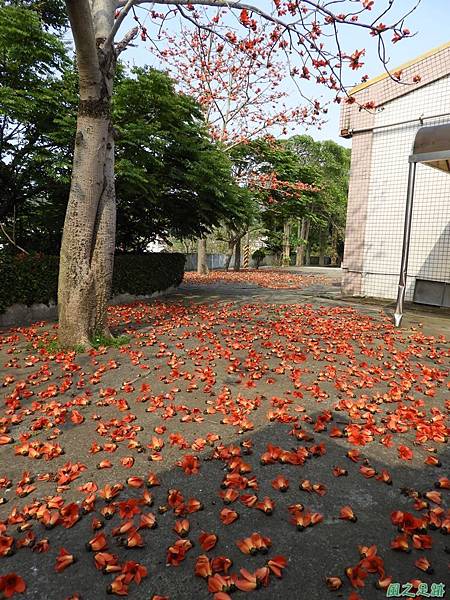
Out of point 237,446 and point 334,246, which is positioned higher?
point 334,246

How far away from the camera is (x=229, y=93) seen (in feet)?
55.9

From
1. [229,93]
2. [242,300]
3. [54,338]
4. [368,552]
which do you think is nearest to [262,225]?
[229,93]

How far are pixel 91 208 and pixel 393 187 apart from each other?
306 inches

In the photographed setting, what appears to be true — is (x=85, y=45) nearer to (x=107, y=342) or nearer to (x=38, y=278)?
(x=107, y=342)

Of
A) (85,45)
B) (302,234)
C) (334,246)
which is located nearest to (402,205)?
(85,45)

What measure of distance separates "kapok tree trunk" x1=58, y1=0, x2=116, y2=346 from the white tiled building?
630 cm

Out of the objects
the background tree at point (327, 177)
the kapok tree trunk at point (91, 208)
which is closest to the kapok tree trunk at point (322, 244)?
the background tree at point (327, 177)

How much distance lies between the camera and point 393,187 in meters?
9.57

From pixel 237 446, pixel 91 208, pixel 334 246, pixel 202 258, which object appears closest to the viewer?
pixel 237 446

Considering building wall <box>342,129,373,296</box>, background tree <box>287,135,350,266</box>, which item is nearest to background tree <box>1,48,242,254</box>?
building wall <box>342,129,373,296</box>

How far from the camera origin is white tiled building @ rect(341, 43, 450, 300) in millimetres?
8766

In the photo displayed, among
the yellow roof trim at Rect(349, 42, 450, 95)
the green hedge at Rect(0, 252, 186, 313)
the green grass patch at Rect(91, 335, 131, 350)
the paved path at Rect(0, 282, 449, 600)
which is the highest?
the yellow roof trim at Rect(349, 42, 450, 95)

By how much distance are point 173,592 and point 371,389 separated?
309cm

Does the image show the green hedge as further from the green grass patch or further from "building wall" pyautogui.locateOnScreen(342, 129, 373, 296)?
"building wall" pyautogui.locateOnScreen(342, 129, 373, 296)
